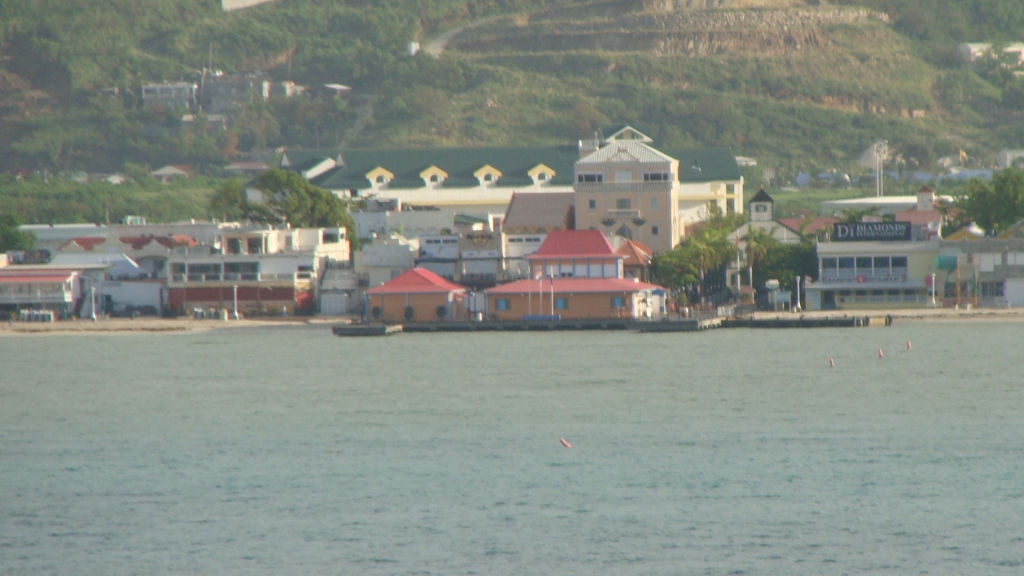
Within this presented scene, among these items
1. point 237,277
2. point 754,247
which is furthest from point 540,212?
point 237,277

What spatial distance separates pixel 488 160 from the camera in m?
109

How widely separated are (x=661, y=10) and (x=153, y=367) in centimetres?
13381

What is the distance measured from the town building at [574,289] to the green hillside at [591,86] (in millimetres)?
72199

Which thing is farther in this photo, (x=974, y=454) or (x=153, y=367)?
(x=153, y=367)

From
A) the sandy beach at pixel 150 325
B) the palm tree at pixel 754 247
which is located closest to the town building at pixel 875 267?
the palm tree at pixel 754 247

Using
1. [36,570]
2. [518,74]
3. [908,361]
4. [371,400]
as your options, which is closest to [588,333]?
[908,361]

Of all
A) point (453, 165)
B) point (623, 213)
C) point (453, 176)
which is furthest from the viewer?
point (453, 165)

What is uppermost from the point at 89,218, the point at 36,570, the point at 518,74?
the point at 518,74

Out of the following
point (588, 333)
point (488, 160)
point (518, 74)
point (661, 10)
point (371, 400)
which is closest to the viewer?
point (371, 400)

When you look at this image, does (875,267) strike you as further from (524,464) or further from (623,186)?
(524,464)

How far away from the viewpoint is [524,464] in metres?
34.9

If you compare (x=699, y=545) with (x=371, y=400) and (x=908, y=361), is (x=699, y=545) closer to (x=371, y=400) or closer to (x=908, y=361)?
(x=371, y=400)

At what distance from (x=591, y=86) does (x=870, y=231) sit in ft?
309

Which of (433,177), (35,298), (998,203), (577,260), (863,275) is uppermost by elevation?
(433,177)
